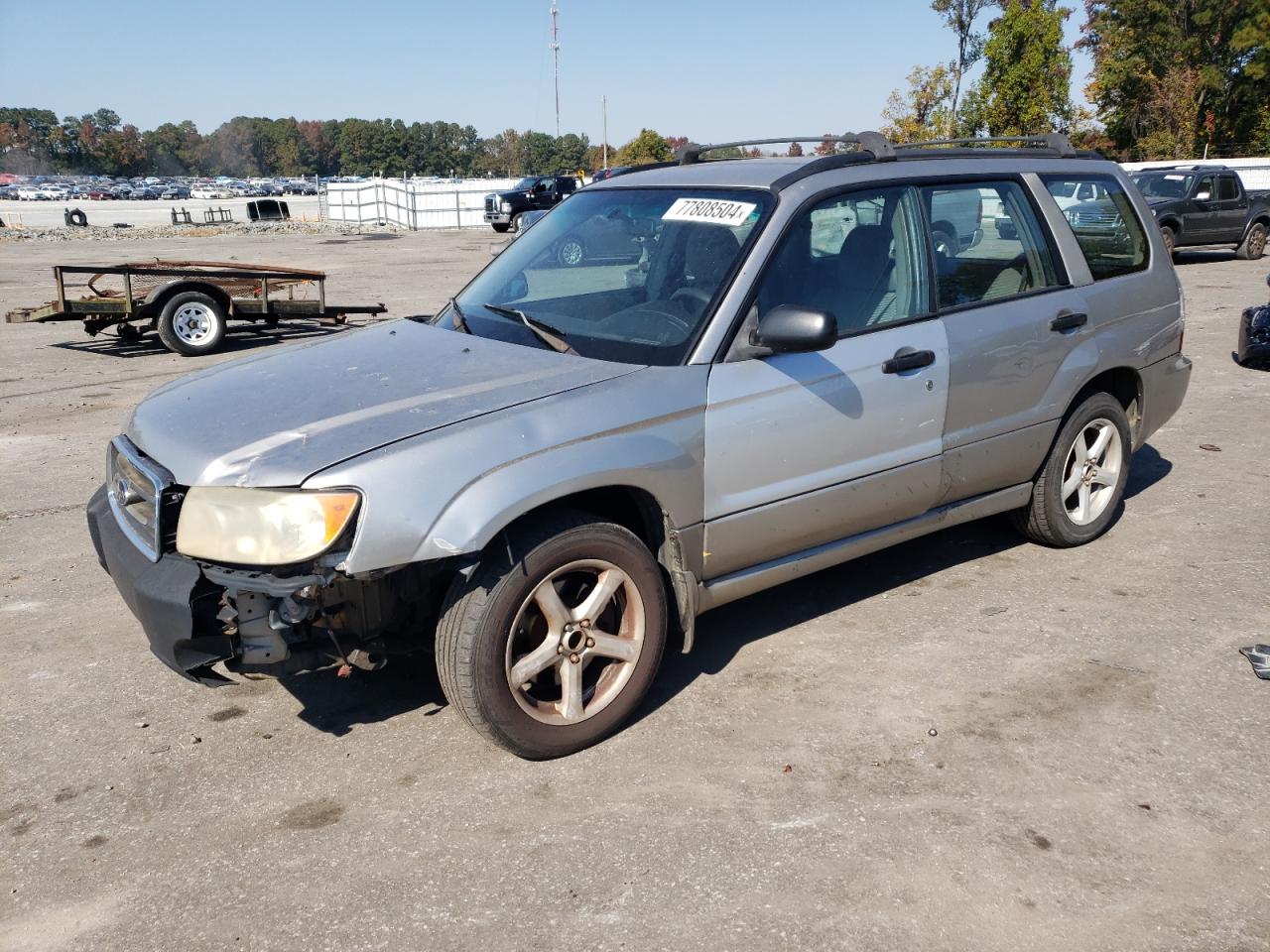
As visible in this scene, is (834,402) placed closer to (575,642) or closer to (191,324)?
(575,642)

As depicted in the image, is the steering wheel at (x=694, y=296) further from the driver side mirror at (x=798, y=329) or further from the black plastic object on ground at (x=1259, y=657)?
the black plastic object on ground at (x=1259, y=657)

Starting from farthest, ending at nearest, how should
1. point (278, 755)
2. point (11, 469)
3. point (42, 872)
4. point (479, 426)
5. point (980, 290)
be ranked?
point (11, 469), point (980, 290), point (278, 755), point (479, 426), point (42, 872)

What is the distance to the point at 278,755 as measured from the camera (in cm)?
359

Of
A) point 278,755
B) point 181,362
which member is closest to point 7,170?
point 181,362

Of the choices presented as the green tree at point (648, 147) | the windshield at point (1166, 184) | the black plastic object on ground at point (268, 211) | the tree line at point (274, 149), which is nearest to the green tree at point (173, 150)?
the tree line at point (274, 149)

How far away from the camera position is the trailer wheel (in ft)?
39.0

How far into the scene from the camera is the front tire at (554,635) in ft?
10.6

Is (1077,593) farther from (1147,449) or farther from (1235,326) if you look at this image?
(1235,326)

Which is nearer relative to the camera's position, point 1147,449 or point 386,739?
point 386,739

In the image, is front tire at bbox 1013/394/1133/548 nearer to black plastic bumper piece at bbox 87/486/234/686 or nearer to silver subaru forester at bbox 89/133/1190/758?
silver subaru forester at bbox 89/133/1190/758

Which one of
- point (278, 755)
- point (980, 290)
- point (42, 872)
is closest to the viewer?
point (42, 872)

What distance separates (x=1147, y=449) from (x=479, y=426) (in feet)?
18.5

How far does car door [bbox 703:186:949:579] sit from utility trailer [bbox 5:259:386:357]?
9.61 m

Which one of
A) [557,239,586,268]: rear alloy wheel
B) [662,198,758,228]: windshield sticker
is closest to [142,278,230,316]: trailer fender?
[557,239,586,268]: rear alloy wheel
